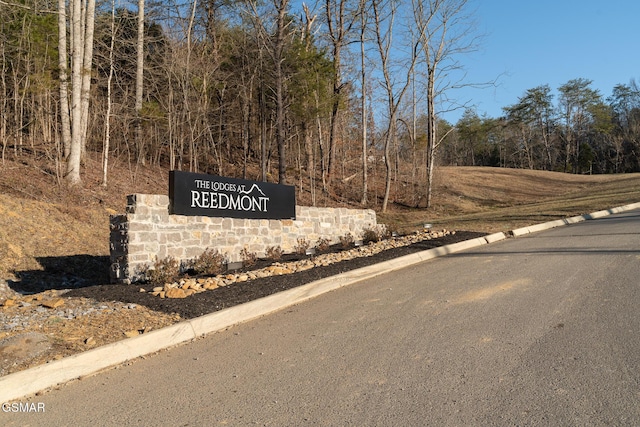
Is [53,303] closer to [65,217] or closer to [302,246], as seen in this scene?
[302,246]

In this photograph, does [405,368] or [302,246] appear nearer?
[405,368]

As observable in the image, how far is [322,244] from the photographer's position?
12.5 metres

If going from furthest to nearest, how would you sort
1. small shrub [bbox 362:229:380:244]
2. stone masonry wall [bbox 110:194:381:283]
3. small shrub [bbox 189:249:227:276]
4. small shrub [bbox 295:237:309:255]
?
1. small shrub [bbox 362:229:380:244]
2. small shrub [bbox 295:237:309:255]
3. small shrub [bbox 189:249:227:276]
4. stone masonry wall [bbox 110:194:381:283]

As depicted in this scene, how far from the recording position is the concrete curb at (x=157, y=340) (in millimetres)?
4051

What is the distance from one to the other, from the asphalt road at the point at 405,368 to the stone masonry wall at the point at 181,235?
3349mm

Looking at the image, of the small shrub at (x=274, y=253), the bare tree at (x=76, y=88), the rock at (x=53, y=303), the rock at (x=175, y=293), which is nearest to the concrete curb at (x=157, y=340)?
the rock at (x=175, y=293)

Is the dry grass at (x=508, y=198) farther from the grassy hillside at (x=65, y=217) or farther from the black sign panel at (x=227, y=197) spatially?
the black sign panel at (x=227, y=197)

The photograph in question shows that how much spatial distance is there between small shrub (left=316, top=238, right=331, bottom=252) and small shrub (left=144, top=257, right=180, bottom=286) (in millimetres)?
4534

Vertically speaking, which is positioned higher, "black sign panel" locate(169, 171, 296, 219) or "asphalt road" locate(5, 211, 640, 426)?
"black sign panel" locate(169, 171, 296, 219)

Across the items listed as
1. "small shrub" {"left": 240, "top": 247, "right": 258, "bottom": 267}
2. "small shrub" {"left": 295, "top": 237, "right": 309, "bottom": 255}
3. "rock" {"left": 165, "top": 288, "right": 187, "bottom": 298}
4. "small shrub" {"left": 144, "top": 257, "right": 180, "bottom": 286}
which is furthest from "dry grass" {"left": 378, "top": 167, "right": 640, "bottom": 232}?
"rock" {"left": 165, "top": 288, "right": 187, "bottom": 298}

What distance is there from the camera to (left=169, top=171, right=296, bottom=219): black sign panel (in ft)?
29.8

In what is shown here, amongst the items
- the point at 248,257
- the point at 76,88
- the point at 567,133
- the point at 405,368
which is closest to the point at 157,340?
the point at 405,368

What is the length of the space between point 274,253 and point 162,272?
3370 mm

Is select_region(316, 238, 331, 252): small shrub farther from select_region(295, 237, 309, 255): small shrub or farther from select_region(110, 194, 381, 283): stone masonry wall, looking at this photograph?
select_region(295, 237, 309, 255): small shrub
